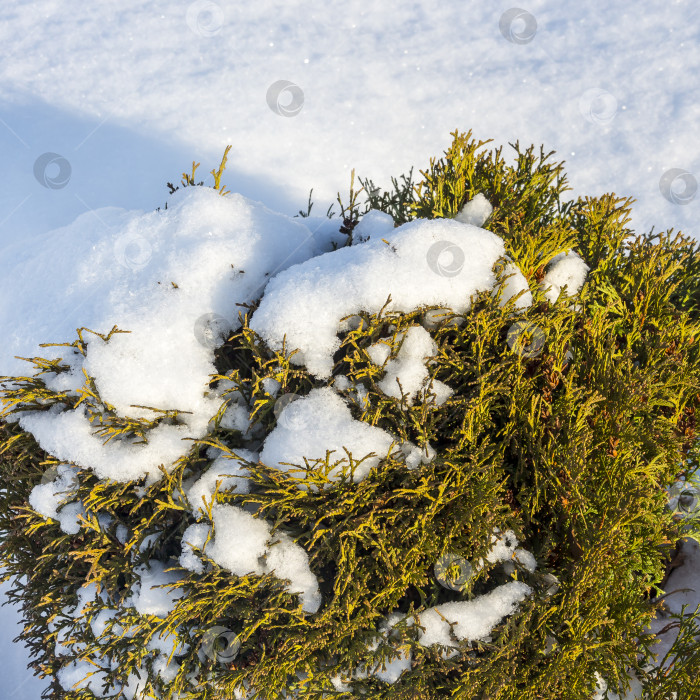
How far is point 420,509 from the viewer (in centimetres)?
229

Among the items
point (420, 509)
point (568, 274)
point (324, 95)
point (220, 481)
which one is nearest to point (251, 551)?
point (220, 481)

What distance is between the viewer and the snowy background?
5.53 meters

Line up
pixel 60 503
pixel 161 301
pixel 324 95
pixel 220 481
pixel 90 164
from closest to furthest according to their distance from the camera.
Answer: pixel 220 481, pixel 60 503, pixel 161 301, pixel 90 164, pixel 324 95

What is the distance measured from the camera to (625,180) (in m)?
5.62

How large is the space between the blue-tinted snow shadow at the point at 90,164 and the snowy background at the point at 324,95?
0.02 metres

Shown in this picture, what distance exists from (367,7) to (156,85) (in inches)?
111

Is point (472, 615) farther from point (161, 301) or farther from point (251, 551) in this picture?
point (161, 301)

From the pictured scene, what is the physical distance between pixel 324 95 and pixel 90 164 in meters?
2.95

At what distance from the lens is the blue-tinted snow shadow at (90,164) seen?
213 inches

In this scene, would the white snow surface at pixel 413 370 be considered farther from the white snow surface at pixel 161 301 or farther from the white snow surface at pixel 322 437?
the white snow surface at pixel 161 301

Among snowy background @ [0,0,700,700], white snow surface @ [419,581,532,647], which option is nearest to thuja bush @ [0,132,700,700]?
white snow surface @ [419,581,532,647]

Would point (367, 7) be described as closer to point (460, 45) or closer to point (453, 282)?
point (460, 45)

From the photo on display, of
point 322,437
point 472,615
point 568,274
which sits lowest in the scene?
point 472,615

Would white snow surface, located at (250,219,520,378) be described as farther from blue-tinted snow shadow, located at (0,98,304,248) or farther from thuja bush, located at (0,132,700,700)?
blue-tinted snow shadow, located at (0,98,304,248)
